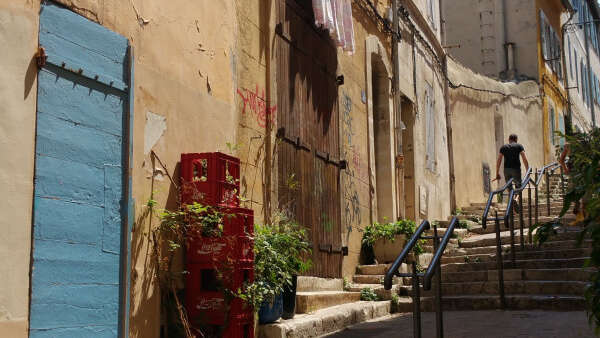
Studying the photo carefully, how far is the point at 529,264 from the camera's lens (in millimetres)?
8836

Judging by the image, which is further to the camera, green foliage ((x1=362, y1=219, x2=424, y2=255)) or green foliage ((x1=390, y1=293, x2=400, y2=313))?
green foliage ((x1=362, y1=219, x2=424, y2=255))

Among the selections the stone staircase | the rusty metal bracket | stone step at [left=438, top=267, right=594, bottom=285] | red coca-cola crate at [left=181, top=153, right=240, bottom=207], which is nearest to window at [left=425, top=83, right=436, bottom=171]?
the stone staircase

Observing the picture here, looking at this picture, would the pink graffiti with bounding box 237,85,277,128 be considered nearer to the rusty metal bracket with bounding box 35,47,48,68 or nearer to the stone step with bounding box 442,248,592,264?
the rusty metal bracket with bounding box 35,47,48,68

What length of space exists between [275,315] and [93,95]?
7.80ft

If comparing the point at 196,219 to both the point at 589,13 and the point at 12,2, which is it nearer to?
the point at 12,2

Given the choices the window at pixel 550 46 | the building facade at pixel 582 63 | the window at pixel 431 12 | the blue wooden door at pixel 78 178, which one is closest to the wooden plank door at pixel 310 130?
the blue wooden door at pixel 78 178

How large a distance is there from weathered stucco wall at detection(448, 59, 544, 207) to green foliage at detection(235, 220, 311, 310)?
31.8 ft

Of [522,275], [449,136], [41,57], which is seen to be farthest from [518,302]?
[449,136]

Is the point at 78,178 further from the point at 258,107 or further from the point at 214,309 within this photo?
the point at 258,107

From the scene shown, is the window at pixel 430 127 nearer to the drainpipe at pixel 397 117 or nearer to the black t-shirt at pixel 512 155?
the black t-shirt at pixel 512 155

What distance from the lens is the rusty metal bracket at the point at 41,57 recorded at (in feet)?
14.3

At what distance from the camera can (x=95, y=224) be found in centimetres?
473

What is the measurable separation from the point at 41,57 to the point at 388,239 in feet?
20.7

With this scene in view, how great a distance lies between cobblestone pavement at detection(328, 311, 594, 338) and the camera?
19.9 ft
